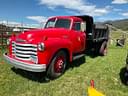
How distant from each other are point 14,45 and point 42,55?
1.45 metres

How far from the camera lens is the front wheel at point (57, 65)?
22.5ft

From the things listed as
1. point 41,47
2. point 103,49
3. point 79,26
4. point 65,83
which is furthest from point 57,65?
point 103,49

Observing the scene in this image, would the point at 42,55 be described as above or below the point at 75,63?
above

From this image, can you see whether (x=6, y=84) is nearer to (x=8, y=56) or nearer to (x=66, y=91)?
(x=8, y=56)

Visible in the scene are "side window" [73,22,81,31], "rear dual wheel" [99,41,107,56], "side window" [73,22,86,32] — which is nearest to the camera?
"side window" [73,22,81,31]

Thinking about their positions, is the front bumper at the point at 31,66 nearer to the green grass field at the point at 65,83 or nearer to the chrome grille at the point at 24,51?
the chrome grille at the point at 24,51

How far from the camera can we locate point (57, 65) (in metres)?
7.17

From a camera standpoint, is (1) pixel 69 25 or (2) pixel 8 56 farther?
(1) pixel 69 25

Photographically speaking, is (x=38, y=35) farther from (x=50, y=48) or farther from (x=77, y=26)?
(x=77, y=26)

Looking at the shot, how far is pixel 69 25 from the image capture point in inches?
331

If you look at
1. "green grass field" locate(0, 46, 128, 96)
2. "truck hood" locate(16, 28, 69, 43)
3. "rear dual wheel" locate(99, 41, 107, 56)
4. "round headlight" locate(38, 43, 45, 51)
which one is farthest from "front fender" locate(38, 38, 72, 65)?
"rear dual wheel" locate(99, 41, 107, 56)

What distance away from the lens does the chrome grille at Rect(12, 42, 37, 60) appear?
6.49m

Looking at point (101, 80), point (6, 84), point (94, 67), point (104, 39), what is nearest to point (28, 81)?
point (6, 84)

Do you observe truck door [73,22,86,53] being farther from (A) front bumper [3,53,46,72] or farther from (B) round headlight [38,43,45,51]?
(A) front bumper [3,53,46,72]
